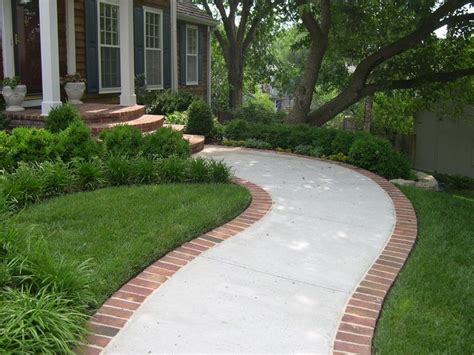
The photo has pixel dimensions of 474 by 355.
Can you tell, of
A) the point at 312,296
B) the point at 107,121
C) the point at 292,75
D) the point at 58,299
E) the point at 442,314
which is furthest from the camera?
the point at 292,75

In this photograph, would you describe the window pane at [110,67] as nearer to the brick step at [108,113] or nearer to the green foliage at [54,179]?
the brick step at [108,113]

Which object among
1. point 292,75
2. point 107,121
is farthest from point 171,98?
point 292,75

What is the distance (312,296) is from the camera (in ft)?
12.6

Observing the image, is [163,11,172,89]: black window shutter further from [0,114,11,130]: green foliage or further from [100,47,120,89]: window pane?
[0,114,11,130]: green foliage

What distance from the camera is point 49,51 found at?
28.6 feet

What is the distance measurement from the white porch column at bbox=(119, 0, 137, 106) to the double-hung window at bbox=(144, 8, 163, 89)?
A: 2456 mm

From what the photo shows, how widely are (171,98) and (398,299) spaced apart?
964cm

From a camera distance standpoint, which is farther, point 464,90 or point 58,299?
point 464,90

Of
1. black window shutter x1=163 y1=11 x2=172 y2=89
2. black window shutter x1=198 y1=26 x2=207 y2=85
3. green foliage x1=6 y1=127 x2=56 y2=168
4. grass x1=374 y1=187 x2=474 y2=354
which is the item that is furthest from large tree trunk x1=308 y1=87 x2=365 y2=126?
green foliage x1=6 y1=127 x2=56 y2=168

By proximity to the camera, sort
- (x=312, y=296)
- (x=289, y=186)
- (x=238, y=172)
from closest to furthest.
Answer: (x=312, y=296) → (x=289, y=186) → (x=238, y=172)

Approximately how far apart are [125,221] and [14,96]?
5.55 meters

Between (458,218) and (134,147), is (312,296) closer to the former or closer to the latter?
(458,218)

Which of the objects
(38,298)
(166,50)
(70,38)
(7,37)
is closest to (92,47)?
(70,38)

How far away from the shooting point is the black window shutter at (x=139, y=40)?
12789 millimetres
